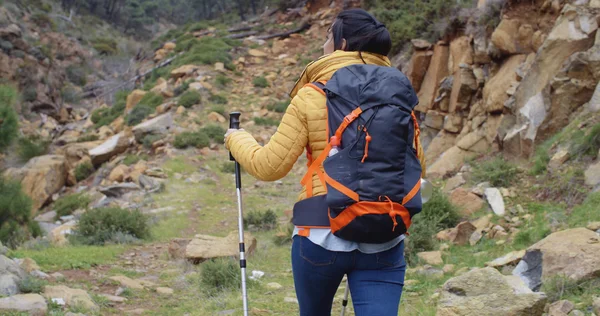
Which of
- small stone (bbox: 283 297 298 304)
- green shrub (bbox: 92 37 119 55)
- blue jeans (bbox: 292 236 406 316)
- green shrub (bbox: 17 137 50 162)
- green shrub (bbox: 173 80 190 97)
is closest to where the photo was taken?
blue jeans (bbox: 292 236 406 316)

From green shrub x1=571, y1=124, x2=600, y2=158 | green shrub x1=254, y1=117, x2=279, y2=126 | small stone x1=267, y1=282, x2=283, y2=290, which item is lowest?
green shrub x1=254, y1=117, x2=279, y2=126

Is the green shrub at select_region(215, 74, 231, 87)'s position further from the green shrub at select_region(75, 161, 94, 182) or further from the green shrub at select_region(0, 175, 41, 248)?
the green shrub at select_region(0, 175, 41, 248)

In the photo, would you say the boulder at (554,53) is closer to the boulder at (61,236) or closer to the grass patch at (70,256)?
the grass patch at (70,256)

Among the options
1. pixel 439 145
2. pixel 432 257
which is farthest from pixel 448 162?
pixel 432 257

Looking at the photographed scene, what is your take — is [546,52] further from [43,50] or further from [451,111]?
[43,50]

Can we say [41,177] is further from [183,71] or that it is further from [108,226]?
[183,71]

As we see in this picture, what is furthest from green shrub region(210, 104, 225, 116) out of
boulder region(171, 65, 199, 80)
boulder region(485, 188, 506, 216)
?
boulder region(485, 188, 506, 216)

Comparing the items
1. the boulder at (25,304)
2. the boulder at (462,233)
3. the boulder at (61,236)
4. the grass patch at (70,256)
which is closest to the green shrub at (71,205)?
the boulder at (61,236)

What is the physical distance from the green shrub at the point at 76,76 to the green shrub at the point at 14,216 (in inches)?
1045

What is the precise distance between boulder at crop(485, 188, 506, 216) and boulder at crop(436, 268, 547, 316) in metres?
2.84

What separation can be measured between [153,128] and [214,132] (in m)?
1.71

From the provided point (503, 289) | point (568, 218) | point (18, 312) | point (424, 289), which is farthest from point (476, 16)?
point (18, 312)

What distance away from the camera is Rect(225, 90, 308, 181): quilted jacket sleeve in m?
2.12

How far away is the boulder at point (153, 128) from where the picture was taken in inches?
632
